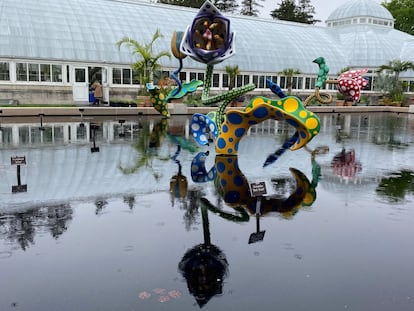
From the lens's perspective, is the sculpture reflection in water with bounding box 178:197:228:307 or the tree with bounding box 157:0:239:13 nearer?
the sculpture reflection in water with bounding box 178:197:228:307

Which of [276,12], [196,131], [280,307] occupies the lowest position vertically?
[280,307]

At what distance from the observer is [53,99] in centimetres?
3147

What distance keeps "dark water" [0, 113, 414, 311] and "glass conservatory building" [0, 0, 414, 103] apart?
2008cm

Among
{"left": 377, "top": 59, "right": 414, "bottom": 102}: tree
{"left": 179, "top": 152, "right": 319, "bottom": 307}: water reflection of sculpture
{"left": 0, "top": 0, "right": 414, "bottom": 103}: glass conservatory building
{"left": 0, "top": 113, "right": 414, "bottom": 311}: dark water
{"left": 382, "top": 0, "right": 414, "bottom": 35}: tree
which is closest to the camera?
{"left": 0, "top": 113, "right": 414, "bottom": 311}: dark water

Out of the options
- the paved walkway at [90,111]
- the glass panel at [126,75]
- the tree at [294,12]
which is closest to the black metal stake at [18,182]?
the paved walkway at [90,111]

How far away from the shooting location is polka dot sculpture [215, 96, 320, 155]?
36.9 ft

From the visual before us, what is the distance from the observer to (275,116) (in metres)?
11.6

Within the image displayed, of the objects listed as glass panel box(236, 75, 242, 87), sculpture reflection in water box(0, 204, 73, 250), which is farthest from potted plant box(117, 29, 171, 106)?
sculpture reflection in water box(0, 204, 73, 250)

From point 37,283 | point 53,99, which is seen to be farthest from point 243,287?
point 53,99

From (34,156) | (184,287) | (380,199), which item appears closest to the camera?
(184,287)

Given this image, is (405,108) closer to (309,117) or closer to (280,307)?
(309,117)

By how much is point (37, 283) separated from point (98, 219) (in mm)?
2294

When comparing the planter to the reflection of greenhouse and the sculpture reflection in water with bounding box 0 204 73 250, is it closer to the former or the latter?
the reflection of greenhouse

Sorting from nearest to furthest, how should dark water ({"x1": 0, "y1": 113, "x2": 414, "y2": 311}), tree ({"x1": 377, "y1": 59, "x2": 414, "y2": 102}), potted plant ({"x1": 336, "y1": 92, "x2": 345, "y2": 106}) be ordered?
dark water ({"x1": 0, "y1": 113, "x2": 414, "y2": 311})
potted plant ({"x1": 336, "y1": 92, "x2": 345, "y2": 106})
tree ({"x1": 377, "y1": 59, "x2": 414, "y2": 102})
